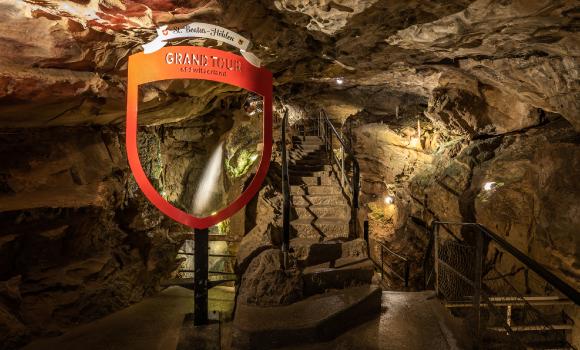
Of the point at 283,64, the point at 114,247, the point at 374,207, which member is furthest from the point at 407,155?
the point at 114,247

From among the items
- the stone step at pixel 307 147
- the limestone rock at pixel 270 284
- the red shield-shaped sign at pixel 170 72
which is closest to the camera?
the red shield-shaped sign at pixel 170 72

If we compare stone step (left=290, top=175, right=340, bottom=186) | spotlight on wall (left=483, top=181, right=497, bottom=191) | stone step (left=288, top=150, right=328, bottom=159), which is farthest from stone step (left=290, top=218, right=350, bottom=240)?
spotlight on wall (left=483, top=181, right=497, bottom=191)

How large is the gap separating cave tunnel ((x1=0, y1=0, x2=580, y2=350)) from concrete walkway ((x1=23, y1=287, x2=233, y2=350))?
0.10 ft

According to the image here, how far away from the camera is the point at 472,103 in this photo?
9242 mm

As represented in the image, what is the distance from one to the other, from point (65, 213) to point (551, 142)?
9.38 metres

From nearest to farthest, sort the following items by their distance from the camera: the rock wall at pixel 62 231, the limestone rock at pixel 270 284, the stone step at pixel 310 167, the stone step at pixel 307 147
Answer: the limestone rock at pixel 270 284, the rock wall at pixel 62 231, the stone step at pixel 310 167, the stone step at pixel 307 147

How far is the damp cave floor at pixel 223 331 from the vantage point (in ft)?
12.3

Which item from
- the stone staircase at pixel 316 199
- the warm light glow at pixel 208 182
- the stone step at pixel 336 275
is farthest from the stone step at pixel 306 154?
the stone step at pixel 336 275

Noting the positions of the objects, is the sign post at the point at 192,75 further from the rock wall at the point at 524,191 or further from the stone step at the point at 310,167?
the rock wall at the point at 524,191

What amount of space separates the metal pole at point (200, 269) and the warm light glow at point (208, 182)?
23.8 ft

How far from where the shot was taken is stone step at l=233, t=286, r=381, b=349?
357 cm

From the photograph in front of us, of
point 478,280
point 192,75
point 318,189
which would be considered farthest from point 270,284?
point 318,189

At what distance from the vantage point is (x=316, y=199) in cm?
671

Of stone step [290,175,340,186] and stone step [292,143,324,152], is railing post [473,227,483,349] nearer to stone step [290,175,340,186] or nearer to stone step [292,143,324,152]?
stone step [290,175,340,186]
